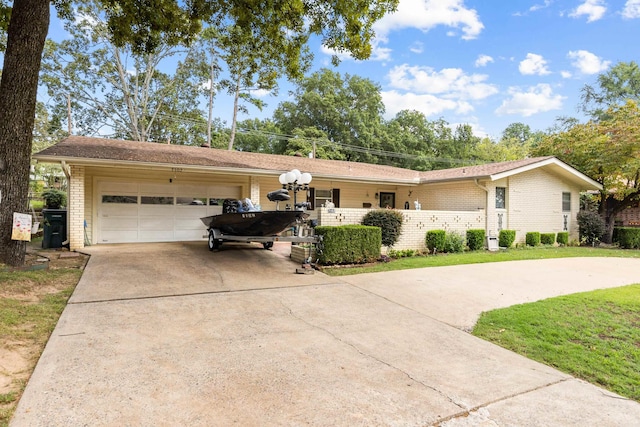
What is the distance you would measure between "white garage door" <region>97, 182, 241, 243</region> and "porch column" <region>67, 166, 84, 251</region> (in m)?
1.35

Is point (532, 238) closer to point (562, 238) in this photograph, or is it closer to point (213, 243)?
point (562, 238)

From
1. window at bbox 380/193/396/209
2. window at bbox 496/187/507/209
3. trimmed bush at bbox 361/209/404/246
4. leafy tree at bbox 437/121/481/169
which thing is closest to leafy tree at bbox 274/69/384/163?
leafy tree at bbox 437/121/481/169

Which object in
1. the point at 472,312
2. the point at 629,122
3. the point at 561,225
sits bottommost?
the point at 472,312

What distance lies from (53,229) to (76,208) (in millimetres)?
1208

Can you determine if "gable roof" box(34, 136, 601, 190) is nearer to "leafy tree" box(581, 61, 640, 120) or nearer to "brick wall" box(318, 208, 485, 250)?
"brick wall" box(318, 208, 485, 250)

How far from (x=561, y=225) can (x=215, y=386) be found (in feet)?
56.3

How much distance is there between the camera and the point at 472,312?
532 cm

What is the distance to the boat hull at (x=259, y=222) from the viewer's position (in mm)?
7395

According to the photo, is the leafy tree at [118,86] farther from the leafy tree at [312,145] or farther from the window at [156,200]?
the window at [156,200]

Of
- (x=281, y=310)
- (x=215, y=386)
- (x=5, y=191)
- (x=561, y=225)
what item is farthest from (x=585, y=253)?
(x=5, y=191)

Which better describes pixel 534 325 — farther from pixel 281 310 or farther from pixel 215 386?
pixel 215 386

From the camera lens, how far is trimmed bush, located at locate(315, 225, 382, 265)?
8.38 m

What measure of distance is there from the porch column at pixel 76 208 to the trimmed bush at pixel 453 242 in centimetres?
1118

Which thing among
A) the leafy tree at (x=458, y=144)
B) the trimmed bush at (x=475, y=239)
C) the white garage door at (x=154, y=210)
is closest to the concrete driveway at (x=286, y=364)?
the white garage door at (x=154, y=210)
